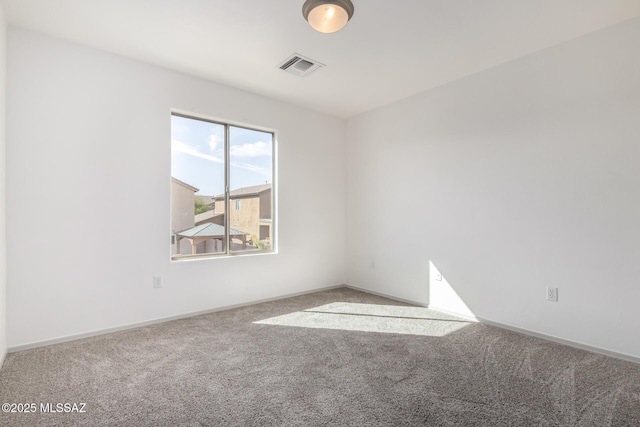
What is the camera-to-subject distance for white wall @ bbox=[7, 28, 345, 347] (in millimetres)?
2658

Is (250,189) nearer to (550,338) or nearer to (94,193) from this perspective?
(94,193)

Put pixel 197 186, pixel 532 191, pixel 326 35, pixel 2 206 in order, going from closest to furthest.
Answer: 1. pixel 2 206
2. pixel 326 35
3. pixel 532 191
4. pixel 197 186

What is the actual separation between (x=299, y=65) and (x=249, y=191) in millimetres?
1684

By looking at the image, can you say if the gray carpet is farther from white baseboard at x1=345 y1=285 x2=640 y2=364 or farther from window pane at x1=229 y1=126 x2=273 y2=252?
window pane at x1=229 y1=126 x2=273 y2=252

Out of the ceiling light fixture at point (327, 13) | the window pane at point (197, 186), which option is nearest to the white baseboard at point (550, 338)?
the window pane at point (197, 186)

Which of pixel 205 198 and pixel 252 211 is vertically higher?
pixel 205 198

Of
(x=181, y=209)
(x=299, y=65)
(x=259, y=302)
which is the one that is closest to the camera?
(x=299, y=65)

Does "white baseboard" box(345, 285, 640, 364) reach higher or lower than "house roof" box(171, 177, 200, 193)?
lower

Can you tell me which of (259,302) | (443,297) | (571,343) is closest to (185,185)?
(259,302)

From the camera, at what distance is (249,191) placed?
4.20 m

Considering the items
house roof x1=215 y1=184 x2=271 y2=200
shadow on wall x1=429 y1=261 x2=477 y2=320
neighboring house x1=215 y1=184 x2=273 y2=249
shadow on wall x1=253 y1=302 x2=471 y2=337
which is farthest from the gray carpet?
house roof x1=215 y1=184 x2=271 y2=200

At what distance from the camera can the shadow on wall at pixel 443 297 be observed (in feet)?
11.8

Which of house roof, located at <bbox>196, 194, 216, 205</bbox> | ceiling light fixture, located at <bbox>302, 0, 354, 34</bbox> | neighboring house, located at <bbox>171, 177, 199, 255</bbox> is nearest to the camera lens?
ceiling light fixture, located at <bbox>302, 0, 354, 34</bbox>

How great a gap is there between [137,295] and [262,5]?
9.40 ft
